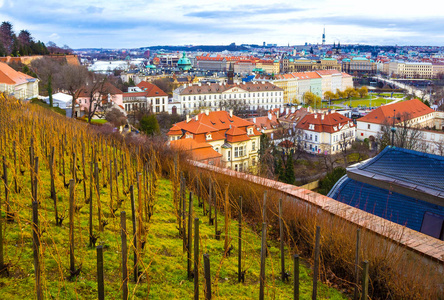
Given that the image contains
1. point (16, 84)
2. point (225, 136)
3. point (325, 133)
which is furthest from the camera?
point (325, 133)

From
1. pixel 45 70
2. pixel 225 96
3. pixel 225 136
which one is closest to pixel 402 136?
pixel 225 136

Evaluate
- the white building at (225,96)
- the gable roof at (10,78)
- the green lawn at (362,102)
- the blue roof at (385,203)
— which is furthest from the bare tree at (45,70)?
the green lawn at (362,102)

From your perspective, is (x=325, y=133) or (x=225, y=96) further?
(x=225, y=96)

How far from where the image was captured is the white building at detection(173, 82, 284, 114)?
63.9 m

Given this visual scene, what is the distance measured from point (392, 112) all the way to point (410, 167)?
134 feet

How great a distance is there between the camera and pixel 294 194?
7.58m

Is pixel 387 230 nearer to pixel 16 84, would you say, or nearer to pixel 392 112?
pixel 16 84

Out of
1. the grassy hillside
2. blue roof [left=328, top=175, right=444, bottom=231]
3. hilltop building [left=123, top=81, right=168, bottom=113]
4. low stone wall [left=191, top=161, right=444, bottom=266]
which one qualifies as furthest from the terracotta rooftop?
low stone wall [left=191, top=161, right=444, bottom=266]

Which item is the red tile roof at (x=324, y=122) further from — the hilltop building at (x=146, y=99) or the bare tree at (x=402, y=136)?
the hilltop building at (x=146, y=99)

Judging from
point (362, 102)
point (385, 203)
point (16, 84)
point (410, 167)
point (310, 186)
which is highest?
point (16, 84)

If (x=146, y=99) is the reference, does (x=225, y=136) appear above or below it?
below

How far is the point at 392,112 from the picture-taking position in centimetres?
4572

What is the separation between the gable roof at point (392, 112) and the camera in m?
45.0

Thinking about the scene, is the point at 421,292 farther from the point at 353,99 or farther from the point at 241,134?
the point at 353,99
